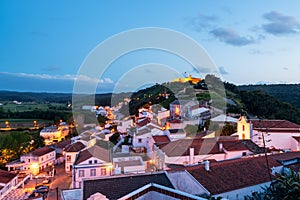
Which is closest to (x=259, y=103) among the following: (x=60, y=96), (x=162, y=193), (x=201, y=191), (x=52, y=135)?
(x=52, y=135)

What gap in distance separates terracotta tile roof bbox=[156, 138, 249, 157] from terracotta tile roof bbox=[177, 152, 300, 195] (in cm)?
335

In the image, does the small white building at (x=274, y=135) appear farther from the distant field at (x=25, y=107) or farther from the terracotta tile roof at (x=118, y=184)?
the distant field at (x=25, y=107)

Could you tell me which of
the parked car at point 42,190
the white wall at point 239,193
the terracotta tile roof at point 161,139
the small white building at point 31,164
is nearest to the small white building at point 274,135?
the terracotta tile roof at point 161,139

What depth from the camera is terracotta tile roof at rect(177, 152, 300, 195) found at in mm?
7871

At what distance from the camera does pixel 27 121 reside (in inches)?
1697

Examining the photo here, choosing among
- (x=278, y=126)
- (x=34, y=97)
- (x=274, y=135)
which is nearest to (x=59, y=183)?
(x=274, y=135)

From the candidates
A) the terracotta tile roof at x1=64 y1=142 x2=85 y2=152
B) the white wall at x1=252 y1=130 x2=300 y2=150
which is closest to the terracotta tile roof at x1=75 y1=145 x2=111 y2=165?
the terracotta tile roof at x1=64 y1=142 x2=85 y2=152

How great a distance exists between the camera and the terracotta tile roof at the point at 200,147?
42.1 ft

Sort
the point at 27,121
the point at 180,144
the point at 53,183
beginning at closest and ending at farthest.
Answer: the point at 180,144 < the point at 53,183 < the point at 27,121

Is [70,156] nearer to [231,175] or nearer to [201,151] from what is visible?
[201,151]

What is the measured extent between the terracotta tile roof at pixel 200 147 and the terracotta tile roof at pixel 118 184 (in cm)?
563

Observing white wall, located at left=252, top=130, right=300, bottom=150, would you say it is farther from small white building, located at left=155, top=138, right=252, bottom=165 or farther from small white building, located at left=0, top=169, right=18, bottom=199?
small white building, located at left=0, top=169, right=18, bottom=199

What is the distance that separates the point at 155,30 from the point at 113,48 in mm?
3220

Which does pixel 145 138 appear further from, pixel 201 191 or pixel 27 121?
pixel 27 121
